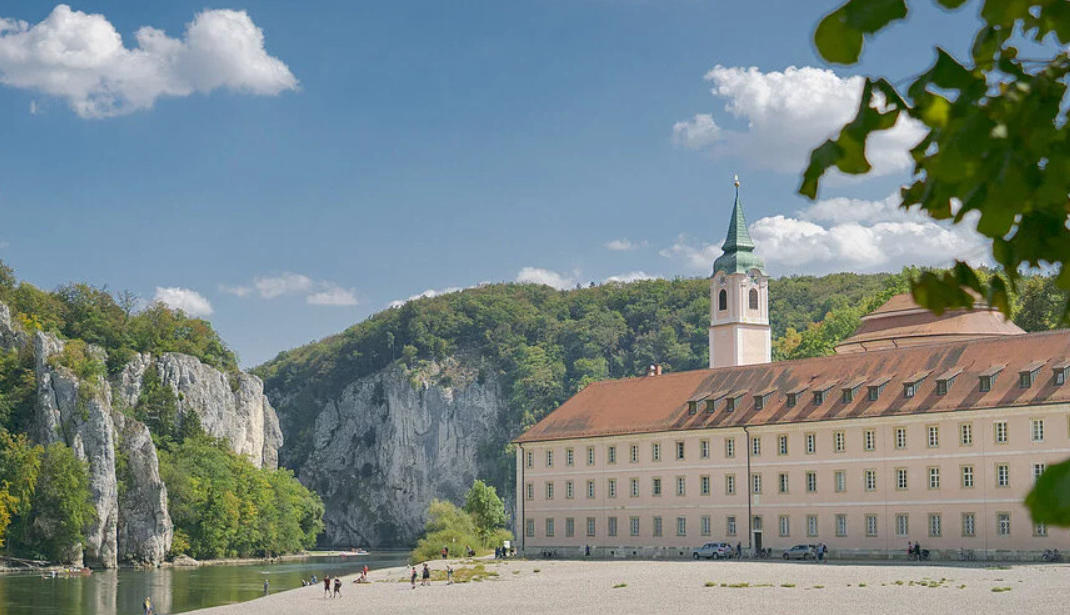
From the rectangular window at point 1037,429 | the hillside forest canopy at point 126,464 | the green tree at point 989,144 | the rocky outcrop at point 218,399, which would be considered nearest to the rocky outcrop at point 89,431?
the hillside forest canopy at point 126,464

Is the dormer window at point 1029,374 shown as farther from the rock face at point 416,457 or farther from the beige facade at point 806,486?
the rock face at point 416,457

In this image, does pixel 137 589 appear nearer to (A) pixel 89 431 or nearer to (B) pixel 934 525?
(A) pixel 89 431

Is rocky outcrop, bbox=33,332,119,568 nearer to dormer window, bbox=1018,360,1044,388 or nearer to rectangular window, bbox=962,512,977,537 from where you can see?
rectangular window, bbox=962,512,977,537

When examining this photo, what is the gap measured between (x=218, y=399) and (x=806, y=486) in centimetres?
8976

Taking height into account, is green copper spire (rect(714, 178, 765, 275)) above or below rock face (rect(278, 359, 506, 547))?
above

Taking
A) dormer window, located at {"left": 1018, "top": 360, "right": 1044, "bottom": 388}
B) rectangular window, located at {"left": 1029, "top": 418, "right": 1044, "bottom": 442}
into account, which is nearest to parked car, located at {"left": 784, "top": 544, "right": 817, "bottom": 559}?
rectangular window, located at {"left": 1029, "top": 418, "right": 1044, "bottom": 442}

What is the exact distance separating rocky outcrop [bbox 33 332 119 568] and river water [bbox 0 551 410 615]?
5205 mm

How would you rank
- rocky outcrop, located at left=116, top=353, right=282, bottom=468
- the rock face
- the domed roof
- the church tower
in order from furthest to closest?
the rock face → rocky outcrop, located at left=116, top=353, right=282, bottom=468 → the church tower → the domed roof

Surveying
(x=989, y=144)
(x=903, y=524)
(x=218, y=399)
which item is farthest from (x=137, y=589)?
(x=989, y=144)

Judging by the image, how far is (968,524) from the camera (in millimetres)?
65562

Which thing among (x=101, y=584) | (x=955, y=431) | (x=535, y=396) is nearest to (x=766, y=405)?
(x=955, y=431)

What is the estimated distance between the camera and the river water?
63450 mm

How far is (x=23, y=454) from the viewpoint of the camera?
4360 inches

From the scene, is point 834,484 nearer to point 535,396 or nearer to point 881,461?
point 881,461
